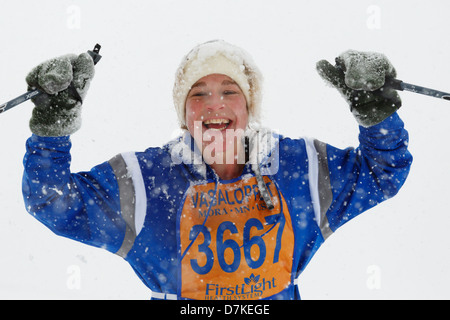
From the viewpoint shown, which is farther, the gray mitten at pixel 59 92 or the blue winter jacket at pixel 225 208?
the blue winter jacket at pixel 225 208

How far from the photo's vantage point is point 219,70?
7.52ft

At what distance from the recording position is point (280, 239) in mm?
2070

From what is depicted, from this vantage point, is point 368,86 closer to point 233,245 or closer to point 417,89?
point 417,89

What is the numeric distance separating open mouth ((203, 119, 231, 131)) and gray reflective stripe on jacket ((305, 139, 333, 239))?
42 cm

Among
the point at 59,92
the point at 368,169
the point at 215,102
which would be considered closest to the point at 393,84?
the point at 368,169

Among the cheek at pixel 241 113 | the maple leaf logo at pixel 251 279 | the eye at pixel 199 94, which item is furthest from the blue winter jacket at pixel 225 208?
the eye at pixel 199 94

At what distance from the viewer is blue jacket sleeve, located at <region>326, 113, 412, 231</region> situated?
6.65 ft

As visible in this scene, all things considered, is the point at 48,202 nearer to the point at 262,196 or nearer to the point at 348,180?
the point at 262,196

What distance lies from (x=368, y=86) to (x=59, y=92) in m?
1.31

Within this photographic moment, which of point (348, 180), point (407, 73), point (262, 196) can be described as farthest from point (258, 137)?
point (407, 73)

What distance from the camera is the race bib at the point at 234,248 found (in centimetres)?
203

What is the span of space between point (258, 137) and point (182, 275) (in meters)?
0.75

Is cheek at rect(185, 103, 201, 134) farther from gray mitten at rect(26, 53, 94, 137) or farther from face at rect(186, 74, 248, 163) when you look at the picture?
gray mitten at rect(26, 53, 94, 137)

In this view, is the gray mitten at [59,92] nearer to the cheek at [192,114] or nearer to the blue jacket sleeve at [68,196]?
the blue jacket sleeve at [68,196]
